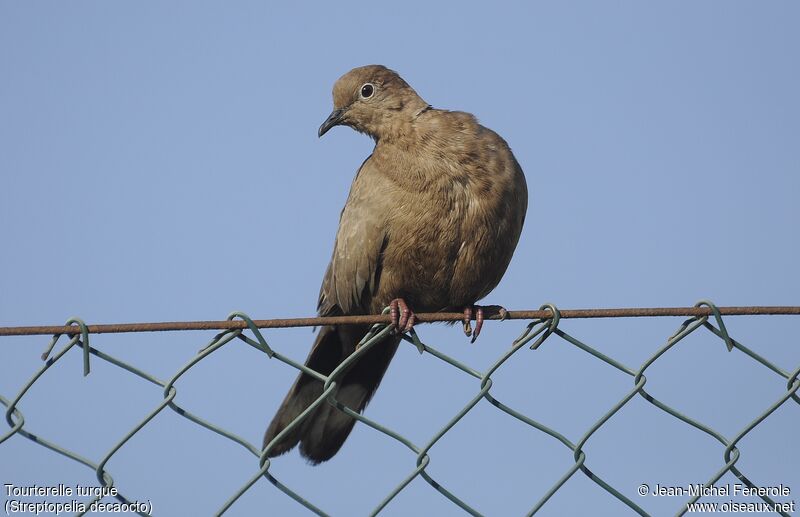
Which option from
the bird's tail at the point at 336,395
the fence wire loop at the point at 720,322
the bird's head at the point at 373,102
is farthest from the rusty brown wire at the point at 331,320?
the bird's head at the point at 373,102

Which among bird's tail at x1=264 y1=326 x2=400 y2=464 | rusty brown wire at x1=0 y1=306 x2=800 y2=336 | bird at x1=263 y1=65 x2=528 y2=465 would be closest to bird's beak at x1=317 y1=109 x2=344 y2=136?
bird at x1=263 y1=65 x2=528 y2=465

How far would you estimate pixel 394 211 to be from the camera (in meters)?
5.27

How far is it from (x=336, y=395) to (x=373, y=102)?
5.45ft

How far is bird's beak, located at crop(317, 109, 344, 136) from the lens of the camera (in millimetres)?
6109

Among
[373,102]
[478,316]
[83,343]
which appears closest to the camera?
[83,343]

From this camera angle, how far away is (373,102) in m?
5.99

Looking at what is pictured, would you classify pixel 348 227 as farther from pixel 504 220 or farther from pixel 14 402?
pixel 14 402

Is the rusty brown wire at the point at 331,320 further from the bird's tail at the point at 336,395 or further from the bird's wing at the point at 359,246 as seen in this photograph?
the bird's wing at the point at 359,246

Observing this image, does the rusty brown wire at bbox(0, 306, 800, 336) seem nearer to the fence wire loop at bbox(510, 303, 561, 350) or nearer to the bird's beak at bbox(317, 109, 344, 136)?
the fence wire loop at bbox(510, 303, 561, 350)

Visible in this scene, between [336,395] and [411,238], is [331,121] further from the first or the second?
[336,395]

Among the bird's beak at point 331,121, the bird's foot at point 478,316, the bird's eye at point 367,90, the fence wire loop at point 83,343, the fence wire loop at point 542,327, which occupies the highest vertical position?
the bird's eye at point 367,90

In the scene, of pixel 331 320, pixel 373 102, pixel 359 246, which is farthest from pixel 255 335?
pixel 373 102

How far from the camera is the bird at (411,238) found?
5.20 meters

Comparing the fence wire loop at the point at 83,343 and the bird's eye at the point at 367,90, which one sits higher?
the bird's eye at the point at 367,90
